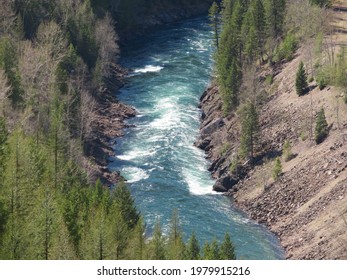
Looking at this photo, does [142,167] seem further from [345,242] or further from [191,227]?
[345,242]

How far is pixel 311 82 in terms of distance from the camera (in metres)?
99.1

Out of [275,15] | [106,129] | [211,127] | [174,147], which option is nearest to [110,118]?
[106,129]

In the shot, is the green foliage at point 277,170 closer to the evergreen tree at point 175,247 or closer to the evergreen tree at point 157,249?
the evergreen tree at point 175,247

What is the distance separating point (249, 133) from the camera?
302ft

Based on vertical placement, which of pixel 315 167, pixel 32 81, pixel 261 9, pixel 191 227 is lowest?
pixel 191 227

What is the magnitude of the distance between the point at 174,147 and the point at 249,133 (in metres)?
14.1

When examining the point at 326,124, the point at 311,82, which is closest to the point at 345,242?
the point at 326,124

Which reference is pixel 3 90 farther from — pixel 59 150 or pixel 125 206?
pixel 125 206

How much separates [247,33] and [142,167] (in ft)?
112

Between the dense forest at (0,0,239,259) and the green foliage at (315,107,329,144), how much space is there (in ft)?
71.1

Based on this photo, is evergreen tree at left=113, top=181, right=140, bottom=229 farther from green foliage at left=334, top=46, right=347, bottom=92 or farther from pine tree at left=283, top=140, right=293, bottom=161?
green foliage at left=334, top=46, right=347, bottom=92

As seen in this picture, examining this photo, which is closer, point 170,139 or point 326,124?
point 326,124

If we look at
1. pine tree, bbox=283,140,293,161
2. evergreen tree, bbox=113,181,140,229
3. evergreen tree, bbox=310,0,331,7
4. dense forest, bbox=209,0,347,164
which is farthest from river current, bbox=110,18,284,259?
evergreen tree, bbox=310,0,331,7

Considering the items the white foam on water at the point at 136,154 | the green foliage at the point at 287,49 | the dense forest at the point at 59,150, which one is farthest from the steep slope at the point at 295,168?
the dense forest at the point at 59,150
